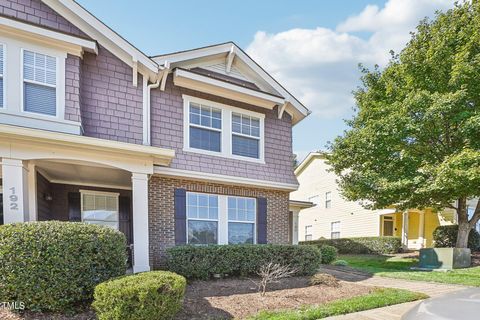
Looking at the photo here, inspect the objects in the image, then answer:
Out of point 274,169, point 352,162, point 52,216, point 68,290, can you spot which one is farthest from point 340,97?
point 68,290

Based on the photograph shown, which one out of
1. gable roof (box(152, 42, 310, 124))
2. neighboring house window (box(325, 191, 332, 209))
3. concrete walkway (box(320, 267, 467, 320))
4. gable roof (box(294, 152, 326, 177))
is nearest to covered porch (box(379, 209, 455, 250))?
neighboring house window (box(325, 191, 332, 209))

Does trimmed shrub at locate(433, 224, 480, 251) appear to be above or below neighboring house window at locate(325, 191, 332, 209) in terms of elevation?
below

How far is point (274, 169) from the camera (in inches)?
454

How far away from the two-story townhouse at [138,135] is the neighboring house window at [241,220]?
0.04 meters

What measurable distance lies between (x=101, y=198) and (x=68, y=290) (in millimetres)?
5291

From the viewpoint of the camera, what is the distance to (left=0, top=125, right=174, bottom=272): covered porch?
21.6 ft

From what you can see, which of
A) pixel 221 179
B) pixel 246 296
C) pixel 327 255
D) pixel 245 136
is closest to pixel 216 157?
pixel 221 179

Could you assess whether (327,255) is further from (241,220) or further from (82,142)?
(82,142)

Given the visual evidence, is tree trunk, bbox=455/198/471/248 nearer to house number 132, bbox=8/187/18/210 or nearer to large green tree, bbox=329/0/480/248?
large green tree, bbox=329/0/480/248

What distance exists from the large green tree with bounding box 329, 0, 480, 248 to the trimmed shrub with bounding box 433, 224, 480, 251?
3.68 meters

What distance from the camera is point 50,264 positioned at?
17.7 ft

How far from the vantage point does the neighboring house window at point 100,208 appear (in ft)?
33.1

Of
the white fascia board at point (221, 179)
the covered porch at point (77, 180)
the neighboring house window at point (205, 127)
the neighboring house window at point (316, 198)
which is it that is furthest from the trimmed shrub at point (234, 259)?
the neighboring house window at point (316, 198)

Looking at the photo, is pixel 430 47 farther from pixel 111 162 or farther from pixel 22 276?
pixel 22 276
